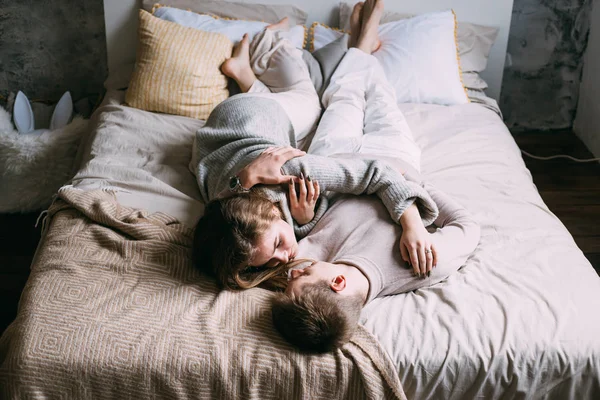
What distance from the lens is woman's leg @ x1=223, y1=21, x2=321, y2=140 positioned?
2191mm

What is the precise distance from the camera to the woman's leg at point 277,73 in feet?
7.19

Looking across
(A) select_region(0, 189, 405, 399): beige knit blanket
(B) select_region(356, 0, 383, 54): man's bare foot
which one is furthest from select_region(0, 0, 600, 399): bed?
(B) select_region(356, 0, 383, 54): man's bare foot

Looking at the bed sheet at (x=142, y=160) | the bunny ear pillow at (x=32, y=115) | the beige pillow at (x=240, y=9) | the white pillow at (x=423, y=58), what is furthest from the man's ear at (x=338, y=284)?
the bunny ear pillow at (x=32, y=115)

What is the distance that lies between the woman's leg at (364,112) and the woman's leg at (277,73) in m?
0.08

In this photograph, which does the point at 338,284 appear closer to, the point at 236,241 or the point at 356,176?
the point at 236,241

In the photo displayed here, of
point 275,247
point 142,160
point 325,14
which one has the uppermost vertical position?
point 325,14

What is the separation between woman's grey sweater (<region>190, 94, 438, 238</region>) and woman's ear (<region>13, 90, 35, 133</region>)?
1.19 meters

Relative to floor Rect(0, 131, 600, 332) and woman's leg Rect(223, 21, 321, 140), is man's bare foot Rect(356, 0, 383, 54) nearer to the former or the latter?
woman's leg Rect(223, 21, 321, 140)

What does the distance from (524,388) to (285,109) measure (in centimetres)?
117

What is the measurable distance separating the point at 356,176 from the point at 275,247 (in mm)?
314

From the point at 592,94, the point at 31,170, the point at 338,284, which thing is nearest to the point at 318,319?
the point at 338,284

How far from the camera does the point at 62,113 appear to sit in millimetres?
2812

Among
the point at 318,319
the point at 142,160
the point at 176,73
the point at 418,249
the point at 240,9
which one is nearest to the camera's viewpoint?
the point at 318,319

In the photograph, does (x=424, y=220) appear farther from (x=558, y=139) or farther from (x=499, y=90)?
(x=558, y=139)
